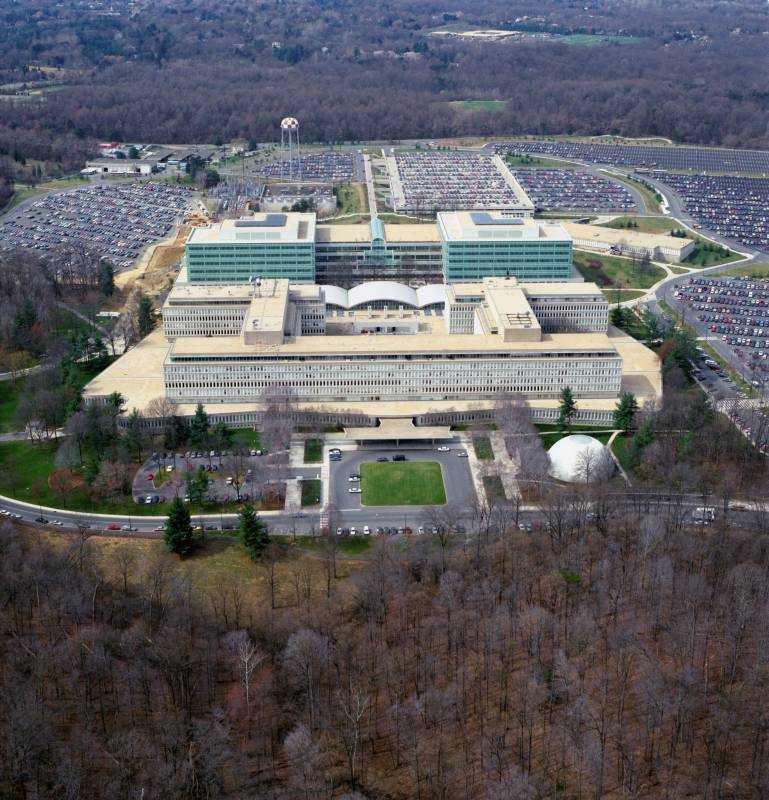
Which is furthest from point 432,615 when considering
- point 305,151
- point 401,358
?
point 305,151

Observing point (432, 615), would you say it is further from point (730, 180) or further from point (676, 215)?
point (730, 180)

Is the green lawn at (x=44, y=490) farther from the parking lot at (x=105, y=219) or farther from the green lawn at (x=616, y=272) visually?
the green lawn at (x=616, y=272)

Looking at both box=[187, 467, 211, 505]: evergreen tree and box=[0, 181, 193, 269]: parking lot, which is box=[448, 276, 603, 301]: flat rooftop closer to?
box=[187, 467, 211, 505]: evergreen tree

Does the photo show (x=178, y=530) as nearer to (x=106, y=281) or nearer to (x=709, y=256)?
(x=106, y=281)

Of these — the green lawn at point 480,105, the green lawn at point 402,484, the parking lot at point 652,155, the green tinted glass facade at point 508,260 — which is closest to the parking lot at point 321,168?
the parking lot at point 652,155

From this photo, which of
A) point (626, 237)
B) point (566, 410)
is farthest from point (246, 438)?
point (626, 237)

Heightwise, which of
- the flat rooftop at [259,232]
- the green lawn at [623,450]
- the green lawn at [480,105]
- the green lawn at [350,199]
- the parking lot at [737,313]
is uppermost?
the green lawn at [480,105]

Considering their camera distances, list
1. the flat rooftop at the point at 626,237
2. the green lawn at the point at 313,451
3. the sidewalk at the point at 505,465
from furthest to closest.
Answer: the flat rooftop at the point at 626,237, the green lawn at the point at 313,451, the sidewalk at the point at 505,465
